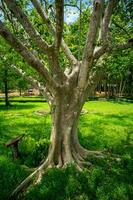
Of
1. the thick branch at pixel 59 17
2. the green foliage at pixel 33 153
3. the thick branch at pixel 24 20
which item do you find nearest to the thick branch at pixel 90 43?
the thick branch at pixel 59 17

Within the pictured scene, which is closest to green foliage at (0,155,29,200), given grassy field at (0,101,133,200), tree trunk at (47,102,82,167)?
grassy field at (0,101,133,200)

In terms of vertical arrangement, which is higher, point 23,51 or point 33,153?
point 23,51

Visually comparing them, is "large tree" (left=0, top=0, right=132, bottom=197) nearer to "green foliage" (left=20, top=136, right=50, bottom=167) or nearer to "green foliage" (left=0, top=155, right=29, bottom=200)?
"green foliage" (left=0, top=155, right=29, bottom=200)

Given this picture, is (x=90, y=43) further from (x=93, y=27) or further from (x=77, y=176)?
(x=77, y=176)

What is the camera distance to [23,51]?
9.12 m

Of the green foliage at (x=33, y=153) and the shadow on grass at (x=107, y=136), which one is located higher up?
the green foliage at (x=33, y=153)

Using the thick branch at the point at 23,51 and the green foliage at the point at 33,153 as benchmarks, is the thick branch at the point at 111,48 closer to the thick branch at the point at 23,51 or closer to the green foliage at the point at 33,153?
the thick branch at the point at 23,51

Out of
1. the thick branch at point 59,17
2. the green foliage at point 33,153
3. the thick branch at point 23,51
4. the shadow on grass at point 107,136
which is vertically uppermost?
the thick branch at point 59,17

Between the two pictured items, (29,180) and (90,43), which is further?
(90,43)

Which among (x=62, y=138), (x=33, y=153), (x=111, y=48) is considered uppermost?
(x=111, y=48)

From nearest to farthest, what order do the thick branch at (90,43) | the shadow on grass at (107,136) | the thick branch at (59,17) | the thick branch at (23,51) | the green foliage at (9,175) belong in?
the thick branch at (59,17) → the thick branch at (23,51) → the green foliage at (9,175) → the thick branch at (90,43) → the shadow on grass at (107,136)

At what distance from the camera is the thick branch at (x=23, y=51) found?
863 cm

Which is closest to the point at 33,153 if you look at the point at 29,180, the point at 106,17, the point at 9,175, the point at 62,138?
the point at 62,138

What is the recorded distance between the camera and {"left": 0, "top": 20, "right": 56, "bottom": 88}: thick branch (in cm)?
863
